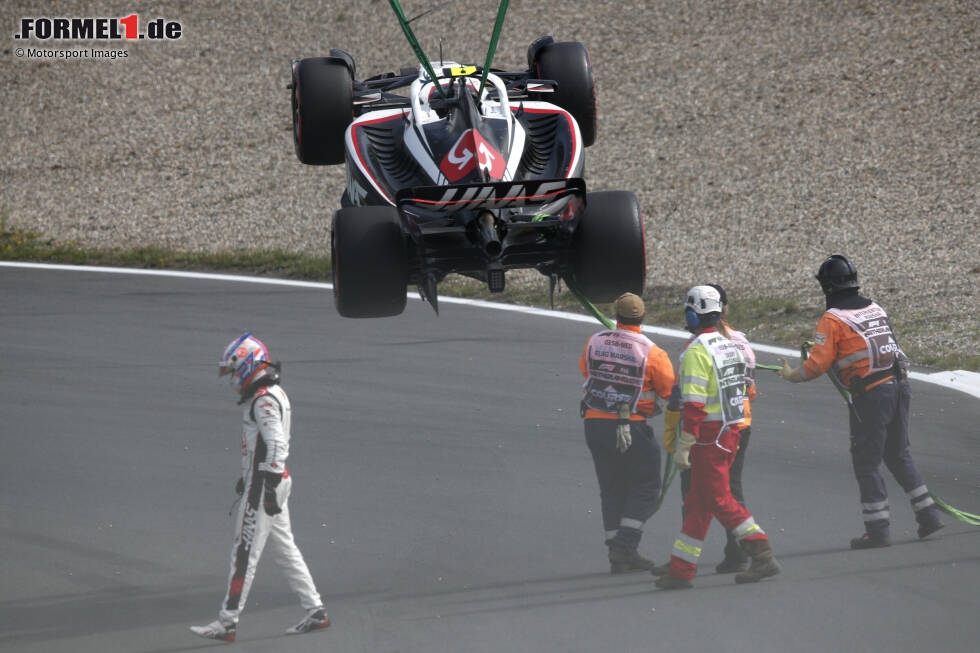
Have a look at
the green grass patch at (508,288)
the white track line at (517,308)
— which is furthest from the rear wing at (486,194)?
the green grass patch at (508,288)

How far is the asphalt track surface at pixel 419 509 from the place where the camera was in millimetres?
8844

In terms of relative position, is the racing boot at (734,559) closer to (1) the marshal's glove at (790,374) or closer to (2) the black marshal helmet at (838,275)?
(1) the marshal's glove at (790,374)

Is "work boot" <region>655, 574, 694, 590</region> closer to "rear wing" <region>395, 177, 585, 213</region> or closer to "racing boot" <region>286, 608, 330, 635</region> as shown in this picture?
"racing boot" <region>286, 608, 330, 635</region>

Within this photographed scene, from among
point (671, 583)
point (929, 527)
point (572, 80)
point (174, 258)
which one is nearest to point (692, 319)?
point (671, 583)

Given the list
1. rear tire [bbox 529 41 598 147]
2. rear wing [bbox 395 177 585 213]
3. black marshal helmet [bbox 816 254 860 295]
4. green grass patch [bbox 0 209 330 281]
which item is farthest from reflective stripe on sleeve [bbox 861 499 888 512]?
green grass patch [bbox 0 209 330 281]

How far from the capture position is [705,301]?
911 centimetres

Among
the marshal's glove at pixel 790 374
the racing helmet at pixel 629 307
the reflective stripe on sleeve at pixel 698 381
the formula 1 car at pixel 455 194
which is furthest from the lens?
the marshal's glove at pixel 790 374

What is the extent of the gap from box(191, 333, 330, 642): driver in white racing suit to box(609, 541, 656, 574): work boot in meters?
2.48

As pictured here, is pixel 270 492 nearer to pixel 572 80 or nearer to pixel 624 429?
pixel 624 429

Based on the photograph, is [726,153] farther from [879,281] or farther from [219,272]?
[219,272]

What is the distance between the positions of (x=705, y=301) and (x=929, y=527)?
297 centimetres

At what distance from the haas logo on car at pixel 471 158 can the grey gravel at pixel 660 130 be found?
42.8 feet

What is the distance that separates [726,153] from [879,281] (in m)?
9.37

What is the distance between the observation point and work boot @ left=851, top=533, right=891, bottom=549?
1012 centimetres
